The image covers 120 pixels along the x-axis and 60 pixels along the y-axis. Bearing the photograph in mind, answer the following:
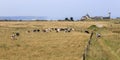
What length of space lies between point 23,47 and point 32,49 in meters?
1.73

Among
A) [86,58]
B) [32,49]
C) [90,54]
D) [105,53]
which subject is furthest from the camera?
[32,49]

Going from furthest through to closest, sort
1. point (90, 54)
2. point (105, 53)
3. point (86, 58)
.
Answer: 1. point (105, 53)
2. point (90, 54)
3. point (86, 58)

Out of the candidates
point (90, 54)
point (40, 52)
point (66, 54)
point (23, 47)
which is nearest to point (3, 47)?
point (23, 47)

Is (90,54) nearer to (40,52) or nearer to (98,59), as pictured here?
(98,59)

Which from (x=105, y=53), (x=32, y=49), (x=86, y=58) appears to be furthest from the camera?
(x=32, y=49)

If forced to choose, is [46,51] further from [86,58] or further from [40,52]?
[86,58]

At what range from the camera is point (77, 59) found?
87.6ft

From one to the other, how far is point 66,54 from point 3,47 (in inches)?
305

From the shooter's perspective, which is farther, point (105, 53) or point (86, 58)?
point (105, 53)

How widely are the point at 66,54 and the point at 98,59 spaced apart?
3865 mm

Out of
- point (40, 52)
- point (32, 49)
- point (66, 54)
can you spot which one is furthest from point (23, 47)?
point (66, 54)

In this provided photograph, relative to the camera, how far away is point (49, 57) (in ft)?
92.0

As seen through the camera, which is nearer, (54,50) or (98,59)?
(98,59)

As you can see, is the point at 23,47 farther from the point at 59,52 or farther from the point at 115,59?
the point at 115,59
